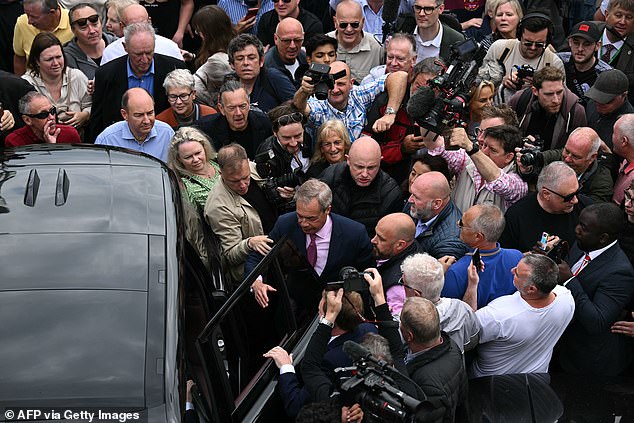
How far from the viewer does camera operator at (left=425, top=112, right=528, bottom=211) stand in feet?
23.7

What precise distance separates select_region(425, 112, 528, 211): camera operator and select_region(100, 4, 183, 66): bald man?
125 inches

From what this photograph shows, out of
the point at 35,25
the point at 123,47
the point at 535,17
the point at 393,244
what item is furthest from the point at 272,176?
the point at 35,25

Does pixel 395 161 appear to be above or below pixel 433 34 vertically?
below

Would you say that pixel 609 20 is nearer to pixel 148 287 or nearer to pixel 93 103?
pixel 93 103

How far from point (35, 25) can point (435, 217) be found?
5.06 meters

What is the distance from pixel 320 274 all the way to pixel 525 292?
1390mm

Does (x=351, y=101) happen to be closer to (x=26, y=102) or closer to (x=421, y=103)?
(x=421, y=103)

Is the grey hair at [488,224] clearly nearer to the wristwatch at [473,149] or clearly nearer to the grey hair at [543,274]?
the grey hair at [543,274]

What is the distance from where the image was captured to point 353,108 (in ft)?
27.0

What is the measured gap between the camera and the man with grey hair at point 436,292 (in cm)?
562

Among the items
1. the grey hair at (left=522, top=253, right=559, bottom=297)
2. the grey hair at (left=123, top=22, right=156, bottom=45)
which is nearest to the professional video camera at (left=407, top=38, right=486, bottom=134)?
the grey hair at (left=522, top=253, right=559, bottom=297)

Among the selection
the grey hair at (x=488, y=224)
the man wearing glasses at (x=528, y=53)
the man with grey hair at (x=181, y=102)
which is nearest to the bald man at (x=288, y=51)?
the man with grey hair at (x=181, y=102)

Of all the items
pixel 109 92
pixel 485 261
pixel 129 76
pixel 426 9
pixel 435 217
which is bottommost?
pixel 109 92

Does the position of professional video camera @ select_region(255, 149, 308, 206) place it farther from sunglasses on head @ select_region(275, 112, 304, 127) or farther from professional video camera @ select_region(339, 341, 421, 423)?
professional video camera @ select_region(339, 341, 421, 423)
